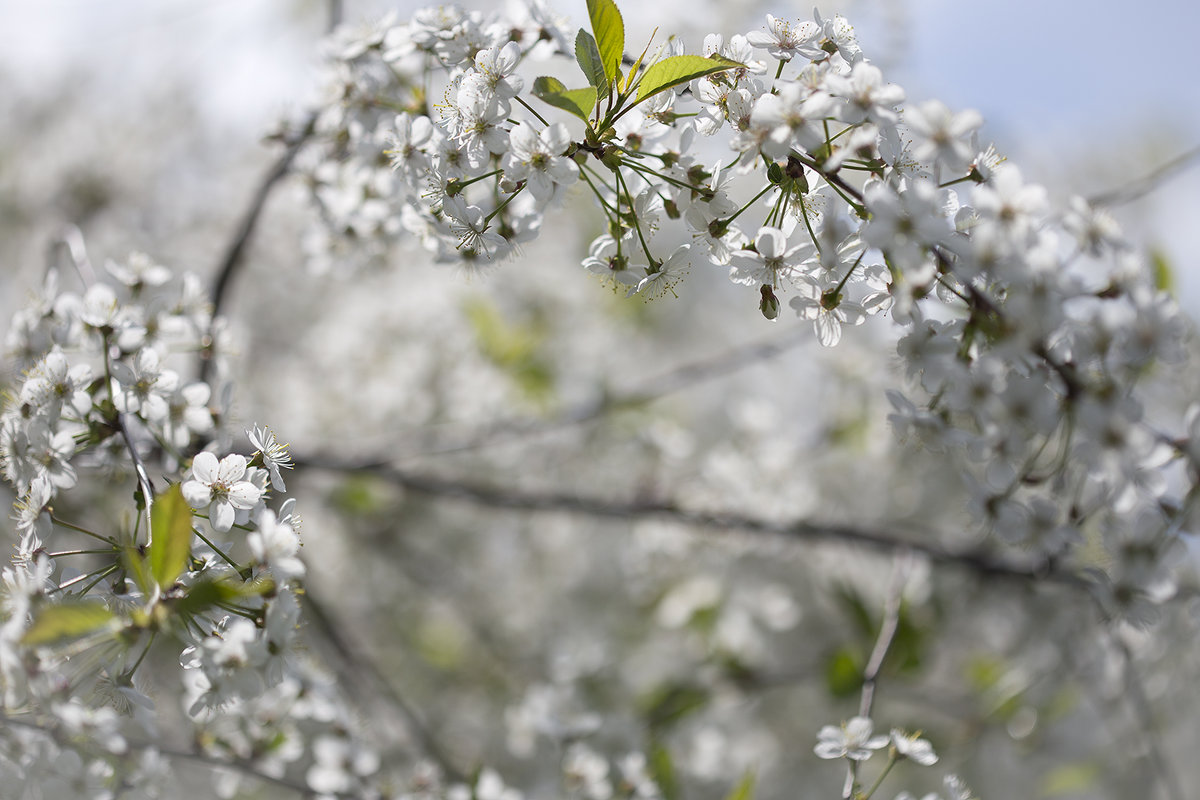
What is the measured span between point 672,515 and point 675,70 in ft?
3.89

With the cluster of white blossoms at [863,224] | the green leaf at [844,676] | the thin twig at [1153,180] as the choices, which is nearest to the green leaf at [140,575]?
the cluster of white blossoms at [863,224]

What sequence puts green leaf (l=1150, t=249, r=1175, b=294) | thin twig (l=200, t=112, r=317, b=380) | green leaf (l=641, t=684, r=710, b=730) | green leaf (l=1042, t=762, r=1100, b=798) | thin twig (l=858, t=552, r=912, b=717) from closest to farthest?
thin twig (l=858, t=552, r=912, b=717) → green leaf (l=1150, t=249, r=1175, b=294) → thin twig (l=200, t=112, r=317, b=380) → green leaf (l=641, t=684, r=710, b=730) → green leaf (l=1042, t=762, r=1100, b=798)

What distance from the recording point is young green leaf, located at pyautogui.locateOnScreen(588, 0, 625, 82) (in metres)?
0.79

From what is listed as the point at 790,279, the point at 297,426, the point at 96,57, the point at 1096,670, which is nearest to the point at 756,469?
the point at 1096,670

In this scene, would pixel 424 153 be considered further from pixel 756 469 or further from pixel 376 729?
pixel 376 729

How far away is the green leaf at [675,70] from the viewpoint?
2.53 ft

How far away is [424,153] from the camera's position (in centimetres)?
96

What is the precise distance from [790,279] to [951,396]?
216 mm

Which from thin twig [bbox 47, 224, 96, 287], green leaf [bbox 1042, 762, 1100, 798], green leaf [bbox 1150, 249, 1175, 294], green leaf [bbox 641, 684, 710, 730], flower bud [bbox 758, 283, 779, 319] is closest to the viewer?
flower bud [bbox 758, 283, 779, 319]

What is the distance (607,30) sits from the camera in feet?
2.61

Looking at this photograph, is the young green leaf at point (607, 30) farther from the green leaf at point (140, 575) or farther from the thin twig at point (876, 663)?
the thin twig at point (876, 663)

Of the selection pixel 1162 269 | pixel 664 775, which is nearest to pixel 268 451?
pixel 664 775

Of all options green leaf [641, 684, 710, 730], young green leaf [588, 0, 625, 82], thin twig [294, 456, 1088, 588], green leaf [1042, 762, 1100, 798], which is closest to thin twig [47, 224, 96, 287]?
thin twig [294, 456, 1088, 588]

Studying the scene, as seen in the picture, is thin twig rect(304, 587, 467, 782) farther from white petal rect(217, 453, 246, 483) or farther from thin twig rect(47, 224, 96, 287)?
white petal rect(217, 453, 246, 483)
